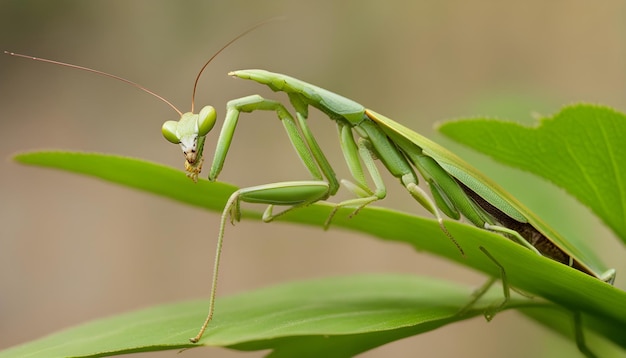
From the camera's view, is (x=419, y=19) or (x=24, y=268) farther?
(x=419, y=19)

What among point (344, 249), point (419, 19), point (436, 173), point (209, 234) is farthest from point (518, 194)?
point (419, 19)

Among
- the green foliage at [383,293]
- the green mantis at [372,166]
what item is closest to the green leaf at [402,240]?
the green foliage at [383,293]

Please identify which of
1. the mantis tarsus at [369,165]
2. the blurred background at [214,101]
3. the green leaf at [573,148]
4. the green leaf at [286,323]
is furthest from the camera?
the blurred background at [214,101]

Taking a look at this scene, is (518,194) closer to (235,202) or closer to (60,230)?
(235,202)

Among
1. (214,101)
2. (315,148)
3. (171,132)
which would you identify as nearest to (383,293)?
(315,148)

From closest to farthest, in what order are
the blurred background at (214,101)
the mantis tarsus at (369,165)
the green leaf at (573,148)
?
the green leaf at (573,148), the mantis tarsus at (369,165), the blurred background at (214,101)

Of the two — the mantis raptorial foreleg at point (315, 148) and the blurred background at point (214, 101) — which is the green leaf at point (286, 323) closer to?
the mantis raptorial foreleg at point (315, 148)

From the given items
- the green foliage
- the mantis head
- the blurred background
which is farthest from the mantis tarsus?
the blurred background

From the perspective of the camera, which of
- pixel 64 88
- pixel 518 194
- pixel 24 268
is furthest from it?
pixel 64 88
